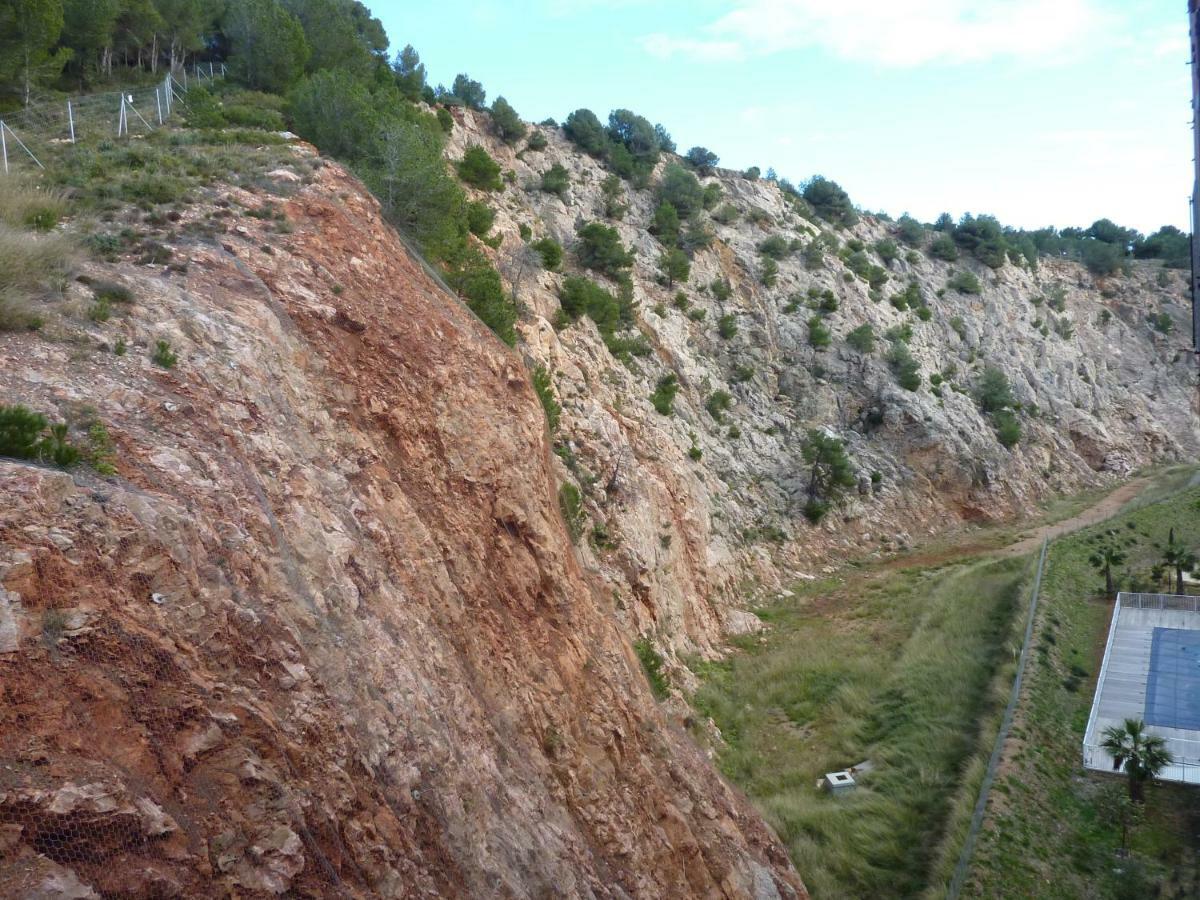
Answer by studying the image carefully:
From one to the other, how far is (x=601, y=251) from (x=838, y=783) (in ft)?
72.6

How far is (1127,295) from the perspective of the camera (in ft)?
197

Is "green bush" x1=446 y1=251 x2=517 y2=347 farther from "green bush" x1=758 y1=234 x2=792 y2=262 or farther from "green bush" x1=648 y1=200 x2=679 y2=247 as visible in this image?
"green bush" x1=758 y1=234 x2=792 y2=262

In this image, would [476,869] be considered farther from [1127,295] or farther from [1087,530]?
[1127,295]

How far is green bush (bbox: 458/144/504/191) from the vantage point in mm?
28500

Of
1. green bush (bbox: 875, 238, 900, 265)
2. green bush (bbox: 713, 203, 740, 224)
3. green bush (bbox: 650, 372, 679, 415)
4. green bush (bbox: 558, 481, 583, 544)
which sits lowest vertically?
green bush (bbox: 558, 481, 583, 544)

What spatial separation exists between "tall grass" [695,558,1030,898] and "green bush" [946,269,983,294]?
27.9m

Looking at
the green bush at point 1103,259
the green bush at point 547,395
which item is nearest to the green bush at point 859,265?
the green bush at point 1103,259

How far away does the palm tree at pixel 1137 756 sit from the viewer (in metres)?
17.3

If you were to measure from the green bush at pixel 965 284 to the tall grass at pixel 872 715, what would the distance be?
27908 millimetres

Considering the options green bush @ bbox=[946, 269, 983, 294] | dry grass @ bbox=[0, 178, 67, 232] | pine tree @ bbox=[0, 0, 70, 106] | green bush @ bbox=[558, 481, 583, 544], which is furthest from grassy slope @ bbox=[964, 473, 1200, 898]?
green bush @ bbox=[946, 269, 983, 294]

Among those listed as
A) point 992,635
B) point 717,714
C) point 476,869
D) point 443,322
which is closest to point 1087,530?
point 992,635

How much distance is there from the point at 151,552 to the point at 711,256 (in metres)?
36.3

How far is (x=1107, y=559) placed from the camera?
97.1 ft

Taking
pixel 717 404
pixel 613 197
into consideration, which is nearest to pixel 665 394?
pixel 717 404
